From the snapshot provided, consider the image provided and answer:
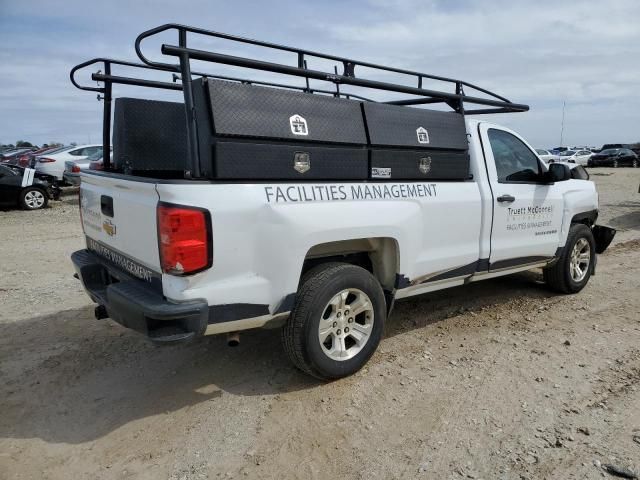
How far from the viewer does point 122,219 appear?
11.1 feet

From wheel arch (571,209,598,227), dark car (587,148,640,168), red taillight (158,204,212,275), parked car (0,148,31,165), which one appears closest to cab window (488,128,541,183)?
wheel arch (571,209,598,227)

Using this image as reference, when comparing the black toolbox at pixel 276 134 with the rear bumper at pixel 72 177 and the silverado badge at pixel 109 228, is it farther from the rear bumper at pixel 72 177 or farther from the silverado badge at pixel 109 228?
the rear bumper at pixel 72 177

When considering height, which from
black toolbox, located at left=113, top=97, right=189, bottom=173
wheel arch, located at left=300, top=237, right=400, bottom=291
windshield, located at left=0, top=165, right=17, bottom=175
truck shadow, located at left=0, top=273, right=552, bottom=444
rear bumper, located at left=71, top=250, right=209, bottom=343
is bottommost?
truck shadow, located at left=0, top=273, right=552, bottom=444

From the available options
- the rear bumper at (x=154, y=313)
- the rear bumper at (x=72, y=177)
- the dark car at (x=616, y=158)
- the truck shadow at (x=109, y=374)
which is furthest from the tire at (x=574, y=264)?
the dark car at (x=616, y=158)

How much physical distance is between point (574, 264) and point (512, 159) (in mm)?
1717

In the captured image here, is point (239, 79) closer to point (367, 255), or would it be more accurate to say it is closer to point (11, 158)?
point (367, 255)

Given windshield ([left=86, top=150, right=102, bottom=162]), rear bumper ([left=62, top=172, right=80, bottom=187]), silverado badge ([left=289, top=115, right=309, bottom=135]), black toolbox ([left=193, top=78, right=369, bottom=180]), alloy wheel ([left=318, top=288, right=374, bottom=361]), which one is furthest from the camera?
windshield ([left=86, top=150, right=102, bottom=162])

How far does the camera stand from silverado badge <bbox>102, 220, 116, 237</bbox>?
140 inches

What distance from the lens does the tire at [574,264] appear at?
553 cm

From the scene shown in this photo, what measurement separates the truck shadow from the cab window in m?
1.52

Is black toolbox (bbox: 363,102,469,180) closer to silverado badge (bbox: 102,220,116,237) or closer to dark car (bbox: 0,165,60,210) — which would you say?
silverado badge (bbox: 102,220,116,237)

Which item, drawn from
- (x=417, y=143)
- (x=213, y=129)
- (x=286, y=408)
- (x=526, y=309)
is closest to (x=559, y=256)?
(x=526, y=309)

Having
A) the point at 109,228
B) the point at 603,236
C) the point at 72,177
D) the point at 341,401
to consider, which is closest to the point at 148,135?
the point at 109,228

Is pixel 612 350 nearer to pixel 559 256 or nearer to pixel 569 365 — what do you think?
pixel 569 365
